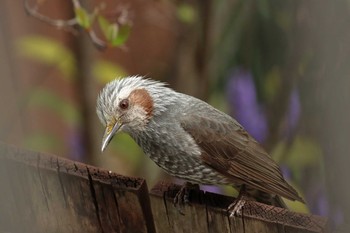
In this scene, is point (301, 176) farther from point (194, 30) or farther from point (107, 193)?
point (107, 193)

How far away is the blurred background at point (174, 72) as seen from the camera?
5.08 meters

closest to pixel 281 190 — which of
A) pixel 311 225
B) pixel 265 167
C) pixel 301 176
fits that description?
pixel 265 167

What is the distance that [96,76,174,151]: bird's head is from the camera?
13.5 feet

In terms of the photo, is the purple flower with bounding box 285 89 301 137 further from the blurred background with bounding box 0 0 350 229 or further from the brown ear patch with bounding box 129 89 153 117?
the brown ear patch with bounding box 129 89 153 117

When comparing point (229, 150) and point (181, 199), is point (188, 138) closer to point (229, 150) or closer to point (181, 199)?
point (229, 150)

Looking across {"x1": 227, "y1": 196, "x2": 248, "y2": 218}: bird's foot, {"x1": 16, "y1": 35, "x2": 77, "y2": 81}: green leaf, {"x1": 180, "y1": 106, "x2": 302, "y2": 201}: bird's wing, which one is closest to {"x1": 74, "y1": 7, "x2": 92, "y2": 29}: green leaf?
{"x1": 180, "y1": 106, "x2": 302, "y2": 201}: bird's wing

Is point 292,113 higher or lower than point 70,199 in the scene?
lower

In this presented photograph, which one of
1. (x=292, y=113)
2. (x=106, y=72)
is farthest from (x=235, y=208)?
(x=106, y=72)

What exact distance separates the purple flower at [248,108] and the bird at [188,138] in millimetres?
1590

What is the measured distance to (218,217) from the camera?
10.4 feet

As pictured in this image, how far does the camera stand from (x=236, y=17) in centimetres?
591

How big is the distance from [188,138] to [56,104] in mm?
2592

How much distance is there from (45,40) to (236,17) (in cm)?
139

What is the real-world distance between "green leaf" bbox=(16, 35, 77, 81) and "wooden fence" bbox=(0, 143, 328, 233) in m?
3.10
